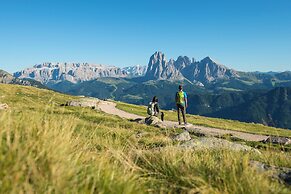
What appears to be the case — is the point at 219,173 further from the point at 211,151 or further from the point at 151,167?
the point at 211,151

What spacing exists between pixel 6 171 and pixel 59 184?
0.67 metres

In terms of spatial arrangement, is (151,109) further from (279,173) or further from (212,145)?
(279,173)

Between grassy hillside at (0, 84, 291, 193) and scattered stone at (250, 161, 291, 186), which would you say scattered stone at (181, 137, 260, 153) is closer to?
scattered stone at (250, 161, 291, 186)

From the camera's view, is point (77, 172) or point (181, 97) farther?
point (181, 97)

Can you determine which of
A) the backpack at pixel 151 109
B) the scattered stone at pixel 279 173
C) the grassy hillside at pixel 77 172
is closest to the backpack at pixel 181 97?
the backpack at pixel 151 109

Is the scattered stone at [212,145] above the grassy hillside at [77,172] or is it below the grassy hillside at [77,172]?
below

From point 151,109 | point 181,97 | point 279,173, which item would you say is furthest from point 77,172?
point 151,109

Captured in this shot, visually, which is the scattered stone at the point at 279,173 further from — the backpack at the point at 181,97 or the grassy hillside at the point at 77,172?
the backpack at the point at 181,97

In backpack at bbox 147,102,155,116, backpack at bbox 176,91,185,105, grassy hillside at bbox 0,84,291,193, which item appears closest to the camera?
grassy hillside at bbox 0,84,291,193

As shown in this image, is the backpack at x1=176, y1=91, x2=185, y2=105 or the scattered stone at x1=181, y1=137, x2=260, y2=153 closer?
the scattered stone at x1=181, y1=137, x2=260, y2=153

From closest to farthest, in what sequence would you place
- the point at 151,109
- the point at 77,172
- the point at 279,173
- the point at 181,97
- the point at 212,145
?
1. the point at 77,172
2. the point at 279,173
3. the point at 212,145
4. the point at 181,97
5. the point at 151,109

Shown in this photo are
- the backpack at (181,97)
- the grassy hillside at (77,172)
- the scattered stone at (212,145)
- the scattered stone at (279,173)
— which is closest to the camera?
the grassy hillside at (77,172)

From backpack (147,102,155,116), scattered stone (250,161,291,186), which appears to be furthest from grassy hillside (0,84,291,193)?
backpack (147,102,155,116)

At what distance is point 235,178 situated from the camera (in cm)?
559
